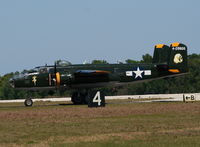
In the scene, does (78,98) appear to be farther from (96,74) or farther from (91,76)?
(96,74)

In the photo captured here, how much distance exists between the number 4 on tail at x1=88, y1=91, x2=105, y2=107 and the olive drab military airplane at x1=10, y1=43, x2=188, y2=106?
778cm

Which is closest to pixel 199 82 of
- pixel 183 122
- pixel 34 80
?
pixel 34 80

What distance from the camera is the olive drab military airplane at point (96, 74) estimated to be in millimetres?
44219

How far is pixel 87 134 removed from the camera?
20359 millimetres

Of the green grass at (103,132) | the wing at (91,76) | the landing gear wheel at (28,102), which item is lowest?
the green grass at (103,132)

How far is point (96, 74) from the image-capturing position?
45062mm

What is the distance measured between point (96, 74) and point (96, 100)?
26.8 ft

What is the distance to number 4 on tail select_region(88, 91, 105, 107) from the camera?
36.9m

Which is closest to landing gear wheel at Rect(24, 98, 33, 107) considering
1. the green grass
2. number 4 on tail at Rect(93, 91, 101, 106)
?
number 4 on tail at Rect(93, 91, 101, 106)

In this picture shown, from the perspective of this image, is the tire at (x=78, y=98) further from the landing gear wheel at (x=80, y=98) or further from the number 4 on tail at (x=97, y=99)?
the number 4 on tail at (x=97, y=99)

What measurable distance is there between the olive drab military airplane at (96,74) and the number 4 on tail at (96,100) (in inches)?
306

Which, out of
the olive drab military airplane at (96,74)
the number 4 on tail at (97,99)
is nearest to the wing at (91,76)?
the olive drab military airplane at (96,74)

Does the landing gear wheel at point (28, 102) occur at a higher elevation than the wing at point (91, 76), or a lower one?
lower

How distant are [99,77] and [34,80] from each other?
6470 mm
